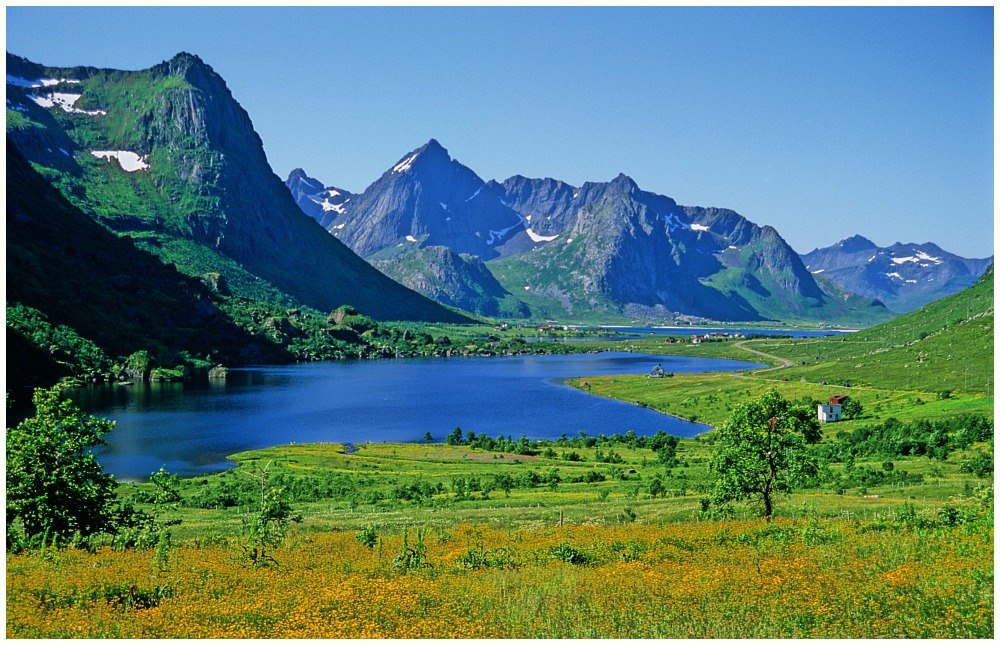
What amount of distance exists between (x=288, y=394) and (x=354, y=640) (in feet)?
514

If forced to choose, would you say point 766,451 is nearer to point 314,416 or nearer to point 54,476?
point 54,476

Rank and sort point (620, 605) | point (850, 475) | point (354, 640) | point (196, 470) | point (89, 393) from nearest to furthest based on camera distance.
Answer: point (354, 640), point (620, 605), point (850, 475), point (196, 470), point (89, 393)

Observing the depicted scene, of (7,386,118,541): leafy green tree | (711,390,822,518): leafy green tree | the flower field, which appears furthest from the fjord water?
the flower field

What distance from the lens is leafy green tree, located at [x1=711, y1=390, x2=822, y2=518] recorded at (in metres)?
36.9

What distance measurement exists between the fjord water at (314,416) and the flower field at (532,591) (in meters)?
66.9

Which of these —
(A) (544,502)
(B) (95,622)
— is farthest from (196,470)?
(B) (95,622)

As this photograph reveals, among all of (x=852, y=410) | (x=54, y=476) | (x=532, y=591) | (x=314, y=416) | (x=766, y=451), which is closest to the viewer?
(x=532, y=591)

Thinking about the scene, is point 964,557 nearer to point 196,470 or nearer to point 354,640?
point 354,640

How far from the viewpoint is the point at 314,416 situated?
441ft

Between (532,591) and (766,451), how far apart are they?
21346 mm

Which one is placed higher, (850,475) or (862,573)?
(862,573)

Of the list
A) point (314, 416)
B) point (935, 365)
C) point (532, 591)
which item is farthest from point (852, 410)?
point (532, 591)

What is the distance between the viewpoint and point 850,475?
61.6m

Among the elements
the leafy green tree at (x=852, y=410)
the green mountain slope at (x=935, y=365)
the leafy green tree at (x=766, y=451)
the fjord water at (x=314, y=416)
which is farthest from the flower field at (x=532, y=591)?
the green mountain slope at (x=935, y=365)
